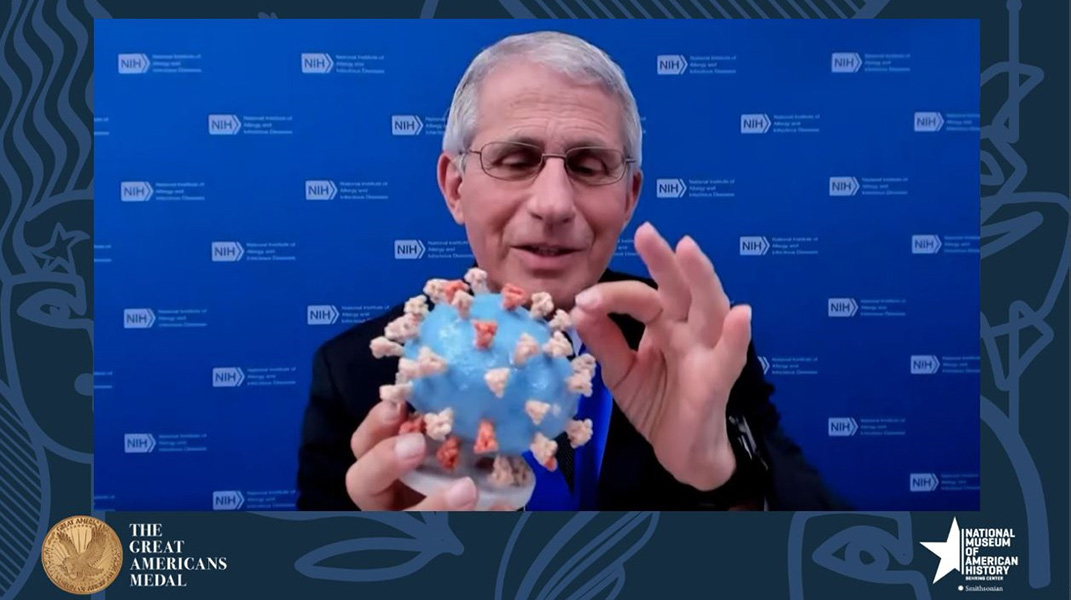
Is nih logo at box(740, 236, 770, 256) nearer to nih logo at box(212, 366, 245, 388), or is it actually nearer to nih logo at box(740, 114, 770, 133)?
nih logo at box(740, 114, 770, 133)

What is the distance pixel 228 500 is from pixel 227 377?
38cm

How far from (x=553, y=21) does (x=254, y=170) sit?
101cm

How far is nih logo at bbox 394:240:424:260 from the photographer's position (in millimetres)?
2398

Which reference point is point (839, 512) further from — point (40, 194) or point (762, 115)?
point (40, 194)

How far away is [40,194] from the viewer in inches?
96.7

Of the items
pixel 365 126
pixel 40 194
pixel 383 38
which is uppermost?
pixel 383 38

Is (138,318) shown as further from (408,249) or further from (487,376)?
(487,376)

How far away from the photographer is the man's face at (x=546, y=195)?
2094 millimetres

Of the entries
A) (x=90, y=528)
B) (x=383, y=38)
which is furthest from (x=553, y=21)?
(x=90, y=528)

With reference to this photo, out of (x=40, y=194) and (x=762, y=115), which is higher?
(x=762, y=115)

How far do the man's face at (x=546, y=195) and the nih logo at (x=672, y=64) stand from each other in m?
0.30

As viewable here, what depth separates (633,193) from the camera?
237cm

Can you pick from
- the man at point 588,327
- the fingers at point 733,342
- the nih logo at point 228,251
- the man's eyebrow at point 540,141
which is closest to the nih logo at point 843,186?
the man at point 588,327

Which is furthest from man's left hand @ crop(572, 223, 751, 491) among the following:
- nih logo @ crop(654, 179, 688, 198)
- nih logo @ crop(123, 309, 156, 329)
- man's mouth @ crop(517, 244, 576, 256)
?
nih logo @ crop(123, 309, 156, 329)
